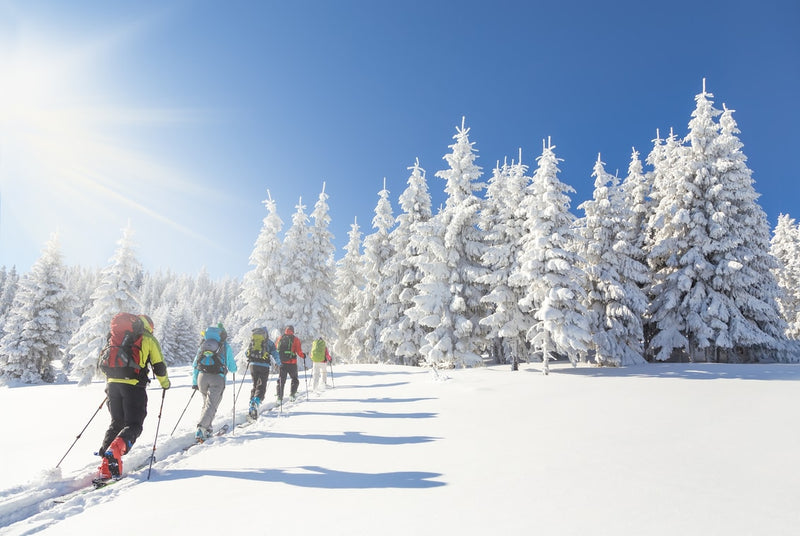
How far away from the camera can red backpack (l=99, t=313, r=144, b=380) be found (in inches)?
220

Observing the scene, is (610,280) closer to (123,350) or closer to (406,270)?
(406,270)

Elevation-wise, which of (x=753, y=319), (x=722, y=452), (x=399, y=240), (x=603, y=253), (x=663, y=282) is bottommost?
(x=722, y=452)

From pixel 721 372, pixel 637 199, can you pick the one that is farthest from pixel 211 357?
pixel 637 199

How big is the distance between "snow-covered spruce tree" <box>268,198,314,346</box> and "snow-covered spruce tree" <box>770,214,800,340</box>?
3822 centimetres

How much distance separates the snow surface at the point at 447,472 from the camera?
12.2 ft

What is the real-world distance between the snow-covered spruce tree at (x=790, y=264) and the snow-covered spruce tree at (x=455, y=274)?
27943 millimetres

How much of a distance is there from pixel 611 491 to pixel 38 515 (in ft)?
20.6

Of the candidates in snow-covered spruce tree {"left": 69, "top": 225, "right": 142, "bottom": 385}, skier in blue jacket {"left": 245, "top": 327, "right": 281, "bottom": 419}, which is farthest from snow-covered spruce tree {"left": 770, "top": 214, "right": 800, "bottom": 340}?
snow-covered spruce tree {"left": 69, "top": 225, "right": 142, "bottom": 385}

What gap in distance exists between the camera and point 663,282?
75.0 feet

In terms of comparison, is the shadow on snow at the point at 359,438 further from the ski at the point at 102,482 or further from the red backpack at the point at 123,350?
the red backpack at the point at 123,350

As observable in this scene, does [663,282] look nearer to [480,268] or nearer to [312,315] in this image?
[480,268]

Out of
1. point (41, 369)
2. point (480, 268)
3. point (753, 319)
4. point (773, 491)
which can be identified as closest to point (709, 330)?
point (753, 319)

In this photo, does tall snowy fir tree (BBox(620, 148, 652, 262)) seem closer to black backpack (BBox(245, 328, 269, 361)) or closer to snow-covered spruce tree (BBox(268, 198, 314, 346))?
snow-covered spruce tree (BBox(268, 198, 314, 346))

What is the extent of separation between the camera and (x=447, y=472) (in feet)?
16.9
